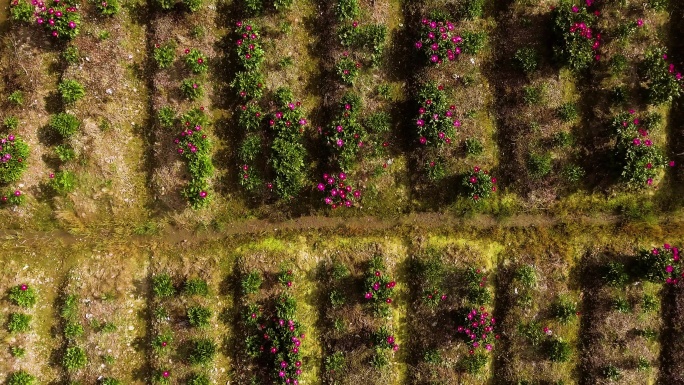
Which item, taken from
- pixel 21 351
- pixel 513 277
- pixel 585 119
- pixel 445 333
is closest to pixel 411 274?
pixel 445 333

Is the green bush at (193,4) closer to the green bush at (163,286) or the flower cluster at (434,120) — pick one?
the flower cluster at (434,120)

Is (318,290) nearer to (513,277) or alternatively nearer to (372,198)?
(372,198)

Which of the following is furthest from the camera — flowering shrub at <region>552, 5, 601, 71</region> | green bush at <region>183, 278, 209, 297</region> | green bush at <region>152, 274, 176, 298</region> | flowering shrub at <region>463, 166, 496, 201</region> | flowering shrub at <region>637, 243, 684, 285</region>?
green bush at <region>152, 274, 176, 298</region>

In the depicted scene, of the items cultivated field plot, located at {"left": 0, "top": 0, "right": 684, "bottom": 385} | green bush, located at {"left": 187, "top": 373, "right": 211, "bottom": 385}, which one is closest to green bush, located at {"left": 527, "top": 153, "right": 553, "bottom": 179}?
cultivated field plot, located at {"left": 0, "top": 0, "right": 684, "bottom": 385}

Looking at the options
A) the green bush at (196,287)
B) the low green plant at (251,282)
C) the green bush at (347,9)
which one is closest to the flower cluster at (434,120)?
the green bush at (347,9)

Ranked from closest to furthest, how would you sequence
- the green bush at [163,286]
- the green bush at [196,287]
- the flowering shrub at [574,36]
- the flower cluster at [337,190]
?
the flowering shrub at [574,36] < the flower cluster at [337,190] < the green bush at [196,287] < the green bush at [163,286]

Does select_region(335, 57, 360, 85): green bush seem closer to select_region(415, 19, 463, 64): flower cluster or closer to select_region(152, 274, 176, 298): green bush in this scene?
select_region(415, 19, 463, 64): flower cluster
